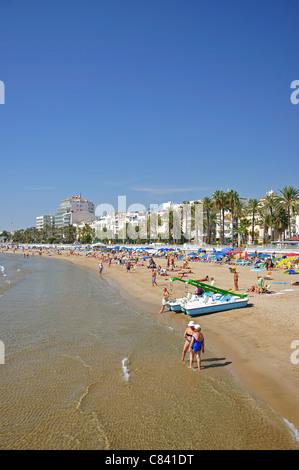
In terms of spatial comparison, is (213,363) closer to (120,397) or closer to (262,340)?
(262,340)

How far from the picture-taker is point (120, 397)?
7.23 metres

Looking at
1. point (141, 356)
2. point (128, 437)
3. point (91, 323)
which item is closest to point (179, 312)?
point (91, 323)

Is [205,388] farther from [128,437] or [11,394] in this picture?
[11,394]

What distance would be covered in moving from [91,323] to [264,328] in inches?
272

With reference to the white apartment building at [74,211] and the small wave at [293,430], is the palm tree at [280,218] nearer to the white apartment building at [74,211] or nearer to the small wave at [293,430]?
the small wave at [293,430]

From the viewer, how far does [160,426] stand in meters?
6.09

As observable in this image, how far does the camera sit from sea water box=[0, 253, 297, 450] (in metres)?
5.74

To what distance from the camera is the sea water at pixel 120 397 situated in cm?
574

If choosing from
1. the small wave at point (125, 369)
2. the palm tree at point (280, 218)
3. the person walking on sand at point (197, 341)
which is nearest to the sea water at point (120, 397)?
the small wave at point (125, 369)

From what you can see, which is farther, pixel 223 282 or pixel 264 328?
pixel 223 282

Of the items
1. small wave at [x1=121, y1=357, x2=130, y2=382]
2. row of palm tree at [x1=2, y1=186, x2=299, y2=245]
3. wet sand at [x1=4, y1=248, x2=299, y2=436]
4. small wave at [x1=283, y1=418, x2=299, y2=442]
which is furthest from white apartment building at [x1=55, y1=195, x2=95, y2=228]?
small wave at [x1=283, y1=418, x2=299, y2=442]

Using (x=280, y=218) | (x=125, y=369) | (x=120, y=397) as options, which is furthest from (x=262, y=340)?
(x=280, y=218)

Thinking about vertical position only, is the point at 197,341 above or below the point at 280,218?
below

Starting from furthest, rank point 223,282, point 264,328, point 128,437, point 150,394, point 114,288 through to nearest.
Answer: point 114,288 < point 223,282 < point 264,328 < point 150,394 < point 128,437
